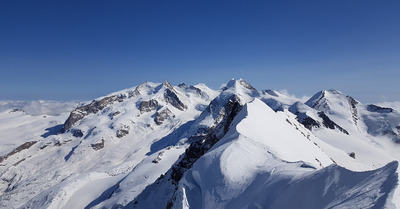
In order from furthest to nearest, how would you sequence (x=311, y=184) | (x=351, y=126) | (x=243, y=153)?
1. (x=351, y=126)
2. (x=243, y=153)
3. (x=311, y=184)

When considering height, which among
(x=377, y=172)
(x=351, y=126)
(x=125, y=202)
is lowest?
(x=351, y=126)

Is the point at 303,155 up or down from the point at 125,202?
up

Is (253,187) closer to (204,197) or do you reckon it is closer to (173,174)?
(204,197)

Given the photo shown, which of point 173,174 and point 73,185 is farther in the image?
point 73,185

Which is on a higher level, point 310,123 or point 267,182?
point 267,182

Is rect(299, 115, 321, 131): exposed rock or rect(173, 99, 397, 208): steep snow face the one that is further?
rect(299, 115, 321, 131): exposed rock

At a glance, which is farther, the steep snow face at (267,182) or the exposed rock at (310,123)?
the exposed rock at (310,123)

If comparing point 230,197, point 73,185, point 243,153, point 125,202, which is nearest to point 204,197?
point 230,197

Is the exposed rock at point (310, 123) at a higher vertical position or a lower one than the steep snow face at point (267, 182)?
lower
